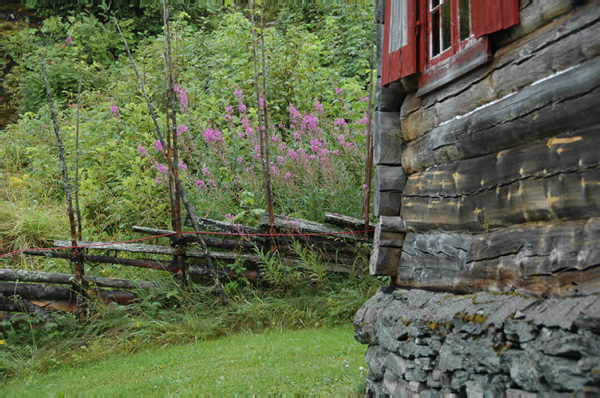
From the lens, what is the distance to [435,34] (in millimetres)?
4480

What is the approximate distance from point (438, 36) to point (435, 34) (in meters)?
0.04

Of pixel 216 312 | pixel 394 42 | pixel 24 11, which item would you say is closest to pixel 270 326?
pixel 216 312

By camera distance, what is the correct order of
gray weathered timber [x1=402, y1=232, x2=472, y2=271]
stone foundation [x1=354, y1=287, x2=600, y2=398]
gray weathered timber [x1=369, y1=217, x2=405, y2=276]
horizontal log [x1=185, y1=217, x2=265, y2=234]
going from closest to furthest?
stone foundation [x1=354, y1=287, x2=600, y2=398]
gray weathered timber [x1=402, y1=232, x2=472, y2=271]
gray weathered timber [x1=369, y1=217, x2=405, y2=276]
horizontal log [x1=185, y1=217, x2=265, y2=234]

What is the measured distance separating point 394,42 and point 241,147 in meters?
5.55

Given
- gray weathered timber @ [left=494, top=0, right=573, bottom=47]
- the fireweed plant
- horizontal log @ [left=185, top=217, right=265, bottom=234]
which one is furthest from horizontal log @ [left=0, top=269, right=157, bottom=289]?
gray weathered timber @ [left=494, top=0, right=573, bottom=47]

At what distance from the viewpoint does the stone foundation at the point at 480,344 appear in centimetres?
256

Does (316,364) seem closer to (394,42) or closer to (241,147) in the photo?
(394,42)

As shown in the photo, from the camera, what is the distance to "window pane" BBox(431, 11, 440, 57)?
4434 mm

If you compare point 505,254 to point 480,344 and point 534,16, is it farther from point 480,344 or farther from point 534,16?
point 534,16

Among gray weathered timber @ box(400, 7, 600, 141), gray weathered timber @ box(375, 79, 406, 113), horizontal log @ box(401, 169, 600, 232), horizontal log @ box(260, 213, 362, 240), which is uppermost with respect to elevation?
gray weathered timber @ box(375, 79, 406, 113)

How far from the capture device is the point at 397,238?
4758 mm

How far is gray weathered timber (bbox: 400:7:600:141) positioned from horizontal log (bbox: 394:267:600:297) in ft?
3.30

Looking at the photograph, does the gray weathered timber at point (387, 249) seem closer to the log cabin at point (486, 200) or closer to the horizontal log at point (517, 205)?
the log cabin at point (486, 200)

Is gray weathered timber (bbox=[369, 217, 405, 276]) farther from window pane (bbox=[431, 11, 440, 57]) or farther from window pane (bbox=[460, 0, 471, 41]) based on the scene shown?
window pane (bbox=[460, 0, 471, 41])
